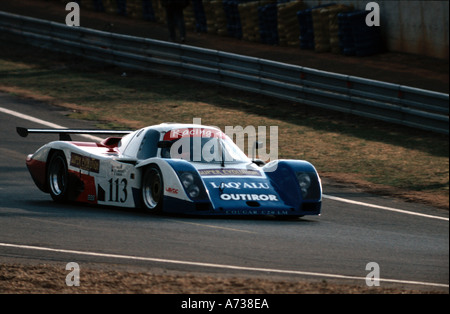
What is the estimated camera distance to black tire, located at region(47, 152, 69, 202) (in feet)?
44.1

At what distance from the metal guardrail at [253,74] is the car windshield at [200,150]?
5533 mm

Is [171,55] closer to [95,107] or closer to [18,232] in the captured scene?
[95,107]

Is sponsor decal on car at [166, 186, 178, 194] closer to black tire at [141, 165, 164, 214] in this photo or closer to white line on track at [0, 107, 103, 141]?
black tire at [141, 165, 164, 214]

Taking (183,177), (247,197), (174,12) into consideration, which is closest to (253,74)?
(174,12)

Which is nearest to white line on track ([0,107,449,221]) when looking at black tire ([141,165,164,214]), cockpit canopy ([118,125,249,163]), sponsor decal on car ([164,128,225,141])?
cockpit canopy ([118,125,249,163])

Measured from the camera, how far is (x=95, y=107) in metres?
22.8

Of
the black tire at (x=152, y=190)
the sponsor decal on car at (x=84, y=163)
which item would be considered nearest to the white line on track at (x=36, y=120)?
the sponsor decal on car at (x=84, y=163)

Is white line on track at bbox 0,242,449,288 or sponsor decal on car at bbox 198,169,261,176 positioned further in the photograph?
sponsor decal on car at bbox 198,169,261,176

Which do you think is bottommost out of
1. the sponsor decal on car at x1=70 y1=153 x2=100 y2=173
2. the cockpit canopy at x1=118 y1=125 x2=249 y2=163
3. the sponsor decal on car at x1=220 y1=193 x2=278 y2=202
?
the sponsor decal on car at x1=220 y1=193 x2=278 y2=202

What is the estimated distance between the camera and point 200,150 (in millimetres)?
12477

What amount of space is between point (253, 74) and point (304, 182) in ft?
36.6

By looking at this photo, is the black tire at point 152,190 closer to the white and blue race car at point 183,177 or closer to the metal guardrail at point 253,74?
the white and blue race car at point 183,177

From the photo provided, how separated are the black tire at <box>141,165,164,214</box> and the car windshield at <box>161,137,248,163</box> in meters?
0.59
